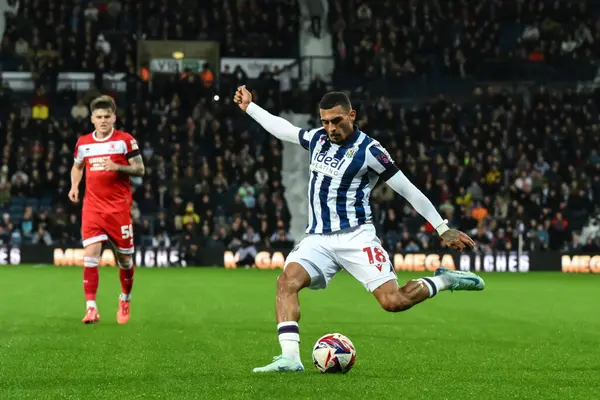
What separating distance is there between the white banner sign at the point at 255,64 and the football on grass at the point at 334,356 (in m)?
28.0

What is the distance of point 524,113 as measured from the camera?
34.5 metres

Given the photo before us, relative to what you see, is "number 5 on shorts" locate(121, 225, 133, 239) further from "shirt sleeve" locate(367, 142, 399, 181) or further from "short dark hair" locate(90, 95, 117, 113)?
→ "shirt sleeve" locate(367, 142, 399, 181)

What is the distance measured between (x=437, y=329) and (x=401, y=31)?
25.2 metres

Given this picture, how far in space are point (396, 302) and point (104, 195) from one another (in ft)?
17.1

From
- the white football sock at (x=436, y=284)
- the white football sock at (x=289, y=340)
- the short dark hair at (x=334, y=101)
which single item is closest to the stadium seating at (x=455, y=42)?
the white football sock at (x=436, y=284)

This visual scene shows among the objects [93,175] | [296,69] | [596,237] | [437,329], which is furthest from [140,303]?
[296,69]

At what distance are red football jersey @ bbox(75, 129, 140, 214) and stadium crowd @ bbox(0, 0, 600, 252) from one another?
1685cm

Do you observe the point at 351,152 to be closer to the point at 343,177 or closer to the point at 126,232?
the point at 343,177

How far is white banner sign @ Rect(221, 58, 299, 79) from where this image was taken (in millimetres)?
35906

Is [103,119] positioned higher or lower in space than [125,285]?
higher

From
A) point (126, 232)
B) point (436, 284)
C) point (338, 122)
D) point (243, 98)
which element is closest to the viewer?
point (338, 122)

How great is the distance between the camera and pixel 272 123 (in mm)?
9047

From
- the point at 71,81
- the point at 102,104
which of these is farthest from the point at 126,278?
the point at 71,81

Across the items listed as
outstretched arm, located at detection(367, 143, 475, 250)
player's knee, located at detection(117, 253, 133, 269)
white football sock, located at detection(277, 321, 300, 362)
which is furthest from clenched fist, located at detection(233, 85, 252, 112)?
player's knee, located at detection(117, 253, 133, 269)
